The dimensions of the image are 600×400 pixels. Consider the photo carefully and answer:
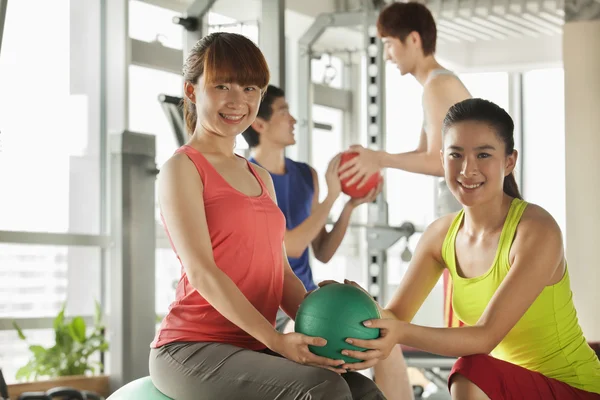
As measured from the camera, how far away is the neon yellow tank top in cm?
191

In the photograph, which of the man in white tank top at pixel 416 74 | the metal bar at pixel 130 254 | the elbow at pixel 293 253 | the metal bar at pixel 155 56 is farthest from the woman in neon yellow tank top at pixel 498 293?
the metal bar at pixel 155 56

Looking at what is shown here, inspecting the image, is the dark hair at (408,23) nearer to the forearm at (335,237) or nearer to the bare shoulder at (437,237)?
the forearm at (335,237)

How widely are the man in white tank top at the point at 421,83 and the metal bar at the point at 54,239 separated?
1.94 meters

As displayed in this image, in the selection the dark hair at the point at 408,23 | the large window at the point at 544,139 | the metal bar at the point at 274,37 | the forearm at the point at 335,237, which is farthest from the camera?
the large window at the point at 544,139

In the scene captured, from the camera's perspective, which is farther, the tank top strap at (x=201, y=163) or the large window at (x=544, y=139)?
the large window at (x=544, y=139)

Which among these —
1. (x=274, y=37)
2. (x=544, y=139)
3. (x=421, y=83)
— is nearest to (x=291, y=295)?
(x=421, y=83)

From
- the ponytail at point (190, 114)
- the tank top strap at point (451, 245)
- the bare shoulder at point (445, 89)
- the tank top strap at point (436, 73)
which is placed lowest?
the tank top strap at point (451, 245)

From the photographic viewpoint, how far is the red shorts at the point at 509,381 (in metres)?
1.81

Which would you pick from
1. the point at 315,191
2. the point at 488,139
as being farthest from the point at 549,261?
the point at 315,191

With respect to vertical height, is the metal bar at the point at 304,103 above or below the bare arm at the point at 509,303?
above

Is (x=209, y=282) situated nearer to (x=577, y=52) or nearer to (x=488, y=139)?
(x=488, y=139)

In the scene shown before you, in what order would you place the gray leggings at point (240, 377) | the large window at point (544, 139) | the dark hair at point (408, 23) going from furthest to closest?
the large window at point (544, 139) → the dark hair at point (408, 23) → the gray leggings at point (240, 377)

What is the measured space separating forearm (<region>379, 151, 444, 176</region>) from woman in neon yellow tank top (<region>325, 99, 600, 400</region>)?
94 centimetres

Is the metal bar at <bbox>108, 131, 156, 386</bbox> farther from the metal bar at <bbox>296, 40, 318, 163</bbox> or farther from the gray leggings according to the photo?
the metal bar at <bbox>296, 40, 318, 163</bbox>
